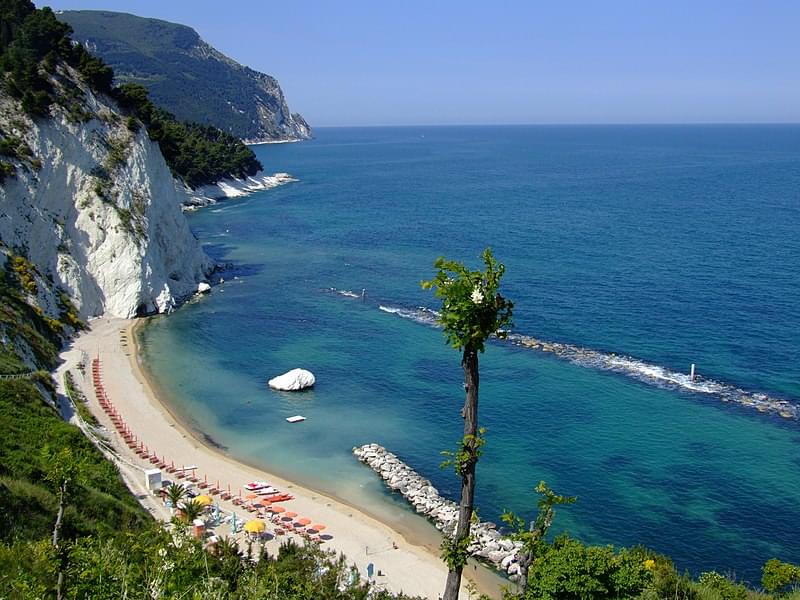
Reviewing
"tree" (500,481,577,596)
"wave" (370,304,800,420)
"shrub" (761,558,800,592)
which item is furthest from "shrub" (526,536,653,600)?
"wave" (370,304,800,420)

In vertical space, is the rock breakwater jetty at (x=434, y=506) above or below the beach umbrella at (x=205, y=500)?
below

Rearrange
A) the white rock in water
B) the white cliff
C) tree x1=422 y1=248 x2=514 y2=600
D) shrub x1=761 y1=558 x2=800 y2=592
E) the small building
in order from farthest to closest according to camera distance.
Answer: the white cliff
the white rock in water
the small building
shrub x1=761 y1=558 x2=800 y2=592
tree x1=422 y1=248 x2=514 y2=600

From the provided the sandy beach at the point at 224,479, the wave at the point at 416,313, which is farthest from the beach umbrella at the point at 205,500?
the wave at the point at 416,313

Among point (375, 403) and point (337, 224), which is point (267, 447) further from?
point (337, 224)

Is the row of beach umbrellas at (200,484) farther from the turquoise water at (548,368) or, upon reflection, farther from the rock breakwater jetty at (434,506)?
the rock breakwater jetty at (434,506)

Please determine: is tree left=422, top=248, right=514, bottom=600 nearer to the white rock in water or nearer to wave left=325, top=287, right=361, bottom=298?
the white rock in water

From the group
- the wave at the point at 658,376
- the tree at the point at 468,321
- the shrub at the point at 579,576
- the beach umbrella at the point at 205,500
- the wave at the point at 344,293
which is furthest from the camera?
the wave at the point at 344,293

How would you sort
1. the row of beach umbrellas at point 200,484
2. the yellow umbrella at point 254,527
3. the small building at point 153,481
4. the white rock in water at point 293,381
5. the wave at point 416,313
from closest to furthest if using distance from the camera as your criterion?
the yellow umbrella at point 254,527 → the row of beach umbrellas at point 200,484 → the small building at point 153,481 → the white rock in water at point 293,381 → the wave at point 416,313

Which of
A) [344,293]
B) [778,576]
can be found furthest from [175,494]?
[344,293]
